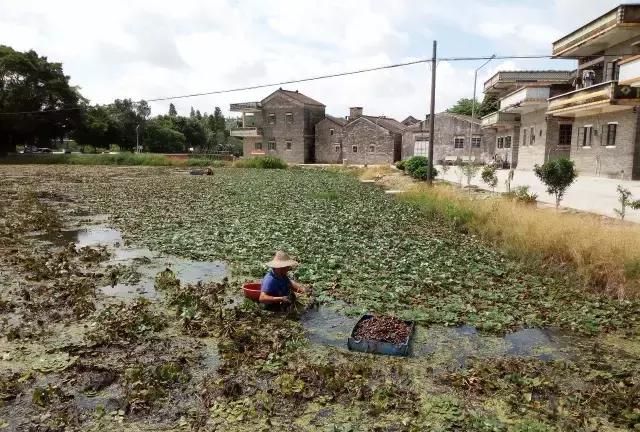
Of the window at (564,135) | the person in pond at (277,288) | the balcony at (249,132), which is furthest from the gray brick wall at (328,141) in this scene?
the person in pond at (277,288)

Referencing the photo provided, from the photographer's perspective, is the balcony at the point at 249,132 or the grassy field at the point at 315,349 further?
the balcony at the point at 249,132

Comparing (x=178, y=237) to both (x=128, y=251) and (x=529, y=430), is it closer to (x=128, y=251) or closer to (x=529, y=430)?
(x=128, y=251)

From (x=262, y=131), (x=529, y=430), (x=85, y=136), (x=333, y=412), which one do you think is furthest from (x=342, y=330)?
(x=85, y=136)

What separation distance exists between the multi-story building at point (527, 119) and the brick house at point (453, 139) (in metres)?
5.04

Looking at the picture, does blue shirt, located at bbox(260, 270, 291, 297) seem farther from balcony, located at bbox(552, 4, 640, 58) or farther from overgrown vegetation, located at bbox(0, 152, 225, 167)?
overgrown vegetation, located at bbox(0, 152, 225, 167)

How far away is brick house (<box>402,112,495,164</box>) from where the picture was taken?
4978cm

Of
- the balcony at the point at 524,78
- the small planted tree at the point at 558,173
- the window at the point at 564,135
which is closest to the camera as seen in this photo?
the small planted tree at the point at 558,173

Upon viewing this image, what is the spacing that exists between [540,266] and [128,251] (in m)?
8.74

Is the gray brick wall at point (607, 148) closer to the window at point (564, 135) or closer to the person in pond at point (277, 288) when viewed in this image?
the window at point (564, 135)

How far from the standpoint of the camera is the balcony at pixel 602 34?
22.6m

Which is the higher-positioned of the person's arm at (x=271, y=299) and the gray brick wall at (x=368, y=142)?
the gray brick wall at (x=368, y=142)

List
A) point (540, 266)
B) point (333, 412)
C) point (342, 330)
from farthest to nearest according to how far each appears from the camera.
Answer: point (540, 266) → point (342, 330) → point (333, 412)

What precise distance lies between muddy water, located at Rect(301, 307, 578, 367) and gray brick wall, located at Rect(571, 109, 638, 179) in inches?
824

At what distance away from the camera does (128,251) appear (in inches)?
457
